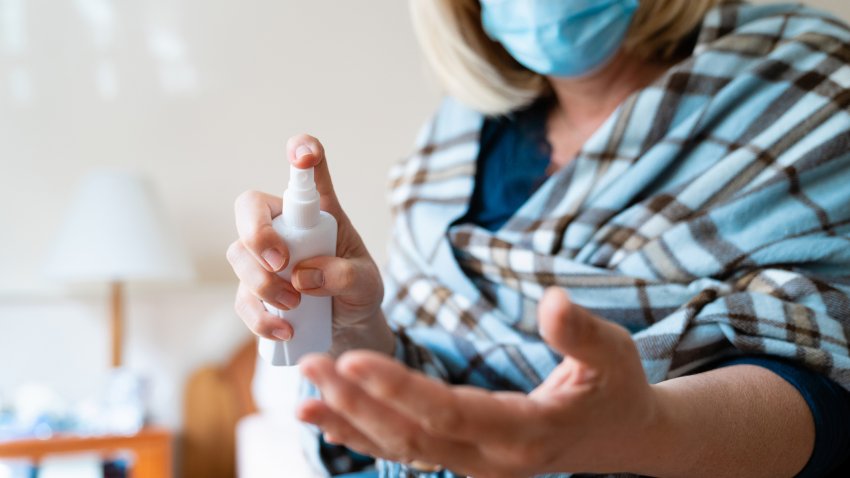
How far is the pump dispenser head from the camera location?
58 centimetres

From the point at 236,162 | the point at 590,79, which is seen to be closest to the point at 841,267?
the point at 590,79

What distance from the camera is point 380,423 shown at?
0.40 m

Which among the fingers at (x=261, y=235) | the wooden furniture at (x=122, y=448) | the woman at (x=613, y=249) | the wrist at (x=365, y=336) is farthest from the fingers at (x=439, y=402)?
the wooden furniture at (x=122, y=448)

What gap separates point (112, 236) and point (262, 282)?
1.57 m

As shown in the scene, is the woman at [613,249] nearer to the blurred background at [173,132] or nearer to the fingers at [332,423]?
the fingers at [332,423]

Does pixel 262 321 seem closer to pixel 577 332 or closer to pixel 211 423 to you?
pixel 577 332

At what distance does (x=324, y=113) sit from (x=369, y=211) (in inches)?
11.4

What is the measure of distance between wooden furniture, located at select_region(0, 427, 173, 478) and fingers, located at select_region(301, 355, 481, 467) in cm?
168

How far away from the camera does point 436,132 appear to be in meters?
1.16

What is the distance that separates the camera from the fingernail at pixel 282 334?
0.62 metres

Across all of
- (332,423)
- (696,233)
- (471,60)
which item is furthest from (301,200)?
(471,60)

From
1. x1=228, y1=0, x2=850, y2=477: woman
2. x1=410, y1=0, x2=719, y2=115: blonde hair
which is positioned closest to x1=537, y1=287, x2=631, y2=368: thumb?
x1=228, y1=0, x2=850, y2=477: woman

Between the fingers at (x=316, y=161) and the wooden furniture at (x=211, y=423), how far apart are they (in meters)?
1.64

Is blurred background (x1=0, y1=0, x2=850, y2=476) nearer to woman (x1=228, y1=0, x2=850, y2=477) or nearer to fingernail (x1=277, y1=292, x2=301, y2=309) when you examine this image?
woman (x1=228, y1=0, x2=850, y2=477)
